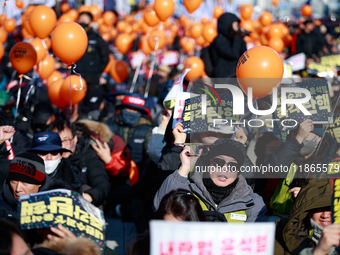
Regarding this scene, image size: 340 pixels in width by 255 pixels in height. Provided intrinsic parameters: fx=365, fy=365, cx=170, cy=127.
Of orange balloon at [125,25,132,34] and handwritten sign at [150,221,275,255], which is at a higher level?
orange balloon at [125,25,132,34]

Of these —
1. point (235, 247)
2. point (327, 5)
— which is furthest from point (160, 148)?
point (327, 5)

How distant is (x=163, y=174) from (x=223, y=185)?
2.21 feet

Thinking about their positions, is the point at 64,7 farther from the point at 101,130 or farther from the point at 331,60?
the point at 331,60

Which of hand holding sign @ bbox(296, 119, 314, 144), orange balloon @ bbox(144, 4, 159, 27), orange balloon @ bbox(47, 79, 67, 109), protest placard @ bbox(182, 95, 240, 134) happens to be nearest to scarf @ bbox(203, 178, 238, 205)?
protest placard @ bbox(182, 95, 240, 134)

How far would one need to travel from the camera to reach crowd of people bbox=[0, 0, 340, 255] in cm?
222

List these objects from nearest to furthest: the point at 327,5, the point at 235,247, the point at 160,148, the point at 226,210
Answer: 1. the point at 235,247
2. the point at 226,210
3. the point at 160,148
4. the point at 327,5

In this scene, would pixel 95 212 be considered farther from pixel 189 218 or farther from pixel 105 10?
pixel 105 10

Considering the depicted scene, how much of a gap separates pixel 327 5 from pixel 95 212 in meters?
21.2

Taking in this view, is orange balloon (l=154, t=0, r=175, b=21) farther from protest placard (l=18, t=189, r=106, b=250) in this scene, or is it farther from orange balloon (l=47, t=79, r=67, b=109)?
protest placard (l=18, t=189, r=106, b=250)

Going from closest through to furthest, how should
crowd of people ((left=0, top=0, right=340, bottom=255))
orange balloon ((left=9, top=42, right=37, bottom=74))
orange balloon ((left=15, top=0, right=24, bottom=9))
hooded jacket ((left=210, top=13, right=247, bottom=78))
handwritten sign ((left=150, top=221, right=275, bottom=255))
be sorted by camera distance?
1. handwritten sign ((left=150, top=221, right=275, bottom=255))
2. crowd of people ((left=0, top=0, right=340, bottom=255))
3. orange balloon ((left=9, top=42, right=37, bottom=74))
4. hooded jacket ((left=210, top=13, right=247, bottom=78))
5. orange balloon ((left=15, top=0, right=24, bottom=9))

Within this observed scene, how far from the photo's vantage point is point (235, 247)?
5.74 feet

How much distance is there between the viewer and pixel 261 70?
3.16 m

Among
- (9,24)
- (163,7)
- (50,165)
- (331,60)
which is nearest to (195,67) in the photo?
(163,7)

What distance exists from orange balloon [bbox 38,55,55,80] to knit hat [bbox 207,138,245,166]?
162 inches
